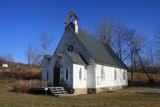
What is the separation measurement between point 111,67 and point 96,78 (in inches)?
268

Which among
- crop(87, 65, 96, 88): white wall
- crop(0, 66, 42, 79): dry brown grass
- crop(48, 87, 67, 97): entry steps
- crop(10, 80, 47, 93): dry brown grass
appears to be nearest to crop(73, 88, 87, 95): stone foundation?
crop(87, 65, 96, 88): white wall

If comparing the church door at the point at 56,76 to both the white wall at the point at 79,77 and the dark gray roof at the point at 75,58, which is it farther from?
the dark gray roof at the point at 75,58

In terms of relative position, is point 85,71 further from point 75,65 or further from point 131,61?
point 131,61

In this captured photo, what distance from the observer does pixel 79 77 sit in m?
36.5

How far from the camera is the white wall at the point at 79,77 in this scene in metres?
35.2

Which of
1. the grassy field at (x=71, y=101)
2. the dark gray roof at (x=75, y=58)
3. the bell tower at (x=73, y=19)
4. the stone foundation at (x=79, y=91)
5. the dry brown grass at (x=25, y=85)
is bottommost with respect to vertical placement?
the grassy field at (x=71, y=101)

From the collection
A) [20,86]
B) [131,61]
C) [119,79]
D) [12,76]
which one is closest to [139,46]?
[131,61]

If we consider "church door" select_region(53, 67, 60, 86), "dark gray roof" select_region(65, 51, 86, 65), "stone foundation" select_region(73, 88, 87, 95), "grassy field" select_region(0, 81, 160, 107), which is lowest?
"grassy field" select_region(0, 81, 160, 107)

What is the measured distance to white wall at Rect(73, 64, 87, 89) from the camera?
115ft

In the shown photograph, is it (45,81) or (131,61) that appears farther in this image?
(131,61)

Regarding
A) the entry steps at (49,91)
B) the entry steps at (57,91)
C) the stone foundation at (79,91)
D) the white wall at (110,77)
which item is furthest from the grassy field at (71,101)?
the white wall at (110,77)

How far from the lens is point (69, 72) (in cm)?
3512

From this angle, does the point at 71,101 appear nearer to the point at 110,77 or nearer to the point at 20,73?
the point at 110,77

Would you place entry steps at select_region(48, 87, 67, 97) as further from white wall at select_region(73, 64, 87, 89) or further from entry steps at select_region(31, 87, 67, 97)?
white wall at select_region(73, 64, 87, 89)
